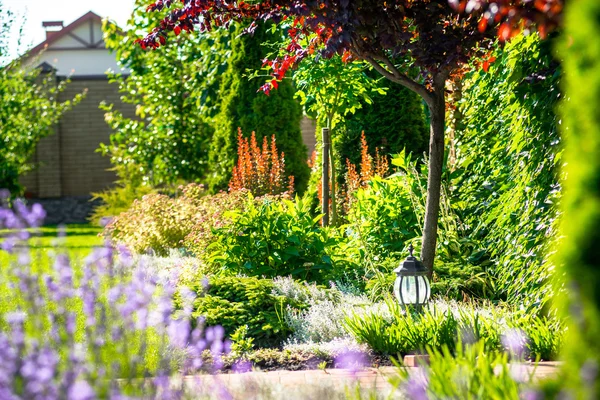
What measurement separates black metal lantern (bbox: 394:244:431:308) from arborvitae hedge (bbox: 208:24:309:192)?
20.8ft

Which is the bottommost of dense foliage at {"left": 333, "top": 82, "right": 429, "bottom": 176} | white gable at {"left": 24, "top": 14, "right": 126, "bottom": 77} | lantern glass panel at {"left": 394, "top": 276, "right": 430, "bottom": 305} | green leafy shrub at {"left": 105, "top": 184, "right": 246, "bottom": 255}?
lantern glass panel at {"left": 394, "top": 276, "right": 430, "bottom": 305}

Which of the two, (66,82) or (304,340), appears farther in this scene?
(66,82)

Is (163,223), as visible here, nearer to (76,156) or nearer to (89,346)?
(89,346)

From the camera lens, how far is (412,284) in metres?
4.26

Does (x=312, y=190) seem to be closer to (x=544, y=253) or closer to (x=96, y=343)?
(x=544, y=253)

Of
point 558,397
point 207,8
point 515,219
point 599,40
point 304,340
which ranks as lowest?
point 304,340

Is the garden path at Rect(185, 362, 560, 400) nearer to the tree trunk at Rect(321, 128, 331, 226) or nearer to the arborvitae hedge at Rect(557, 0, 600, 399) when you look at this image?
the arborvitae hedge at Rect(557, 0, 600, 399)

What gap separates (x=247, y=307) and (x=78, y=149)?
1281 centimetres

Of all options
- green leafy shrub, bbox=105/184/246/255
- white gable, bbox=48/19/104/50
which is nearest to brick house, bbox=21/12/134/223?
green leafy shrub, bbox=105/184/246/255

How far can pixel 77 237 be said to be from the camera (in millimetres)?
12398

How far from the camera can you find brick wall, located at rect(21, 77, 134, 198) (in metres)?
16.6

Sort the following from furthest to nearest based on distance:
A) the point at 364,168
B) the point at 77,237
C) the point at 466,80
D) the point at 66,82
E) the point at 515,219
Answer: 1. the point at 66,82
2. the point at 77,237
3. the point at 364,168
4. the point at 466,80
5. the point at 515,219

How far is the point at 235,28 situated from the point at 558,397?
9333mm

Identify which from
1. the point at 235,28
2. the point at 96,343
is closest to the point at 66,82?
the point at 235,28
